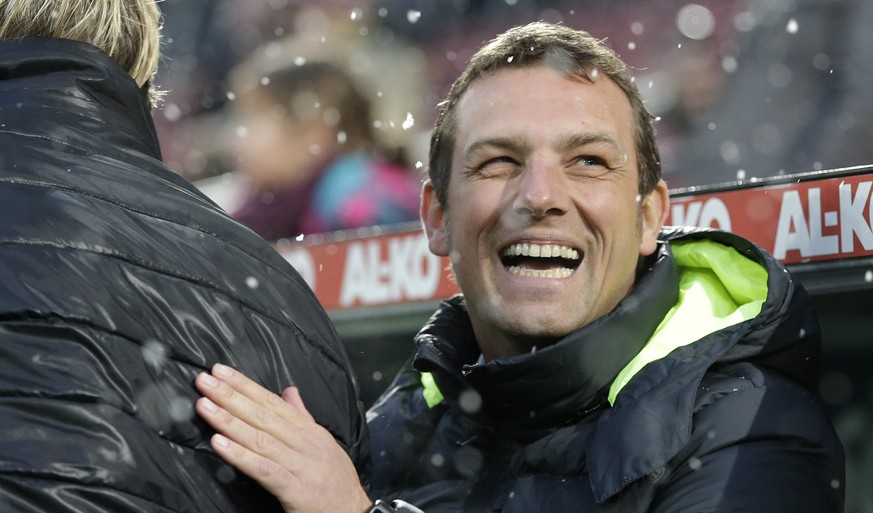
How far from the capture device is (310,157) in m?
3.59

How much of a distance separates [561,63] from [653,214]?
40cm

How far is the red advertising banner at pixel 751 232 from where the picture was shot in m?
2.46

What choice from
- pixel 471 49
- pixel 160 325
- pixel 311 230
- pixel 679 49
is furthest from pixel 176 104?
pixel 160 325

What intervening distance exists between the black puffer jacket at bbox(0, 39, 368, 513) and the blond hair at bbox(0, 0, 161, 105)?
2.4 inches

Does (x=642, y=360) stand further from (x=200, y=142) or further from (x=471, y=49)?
(x=200, y=142)

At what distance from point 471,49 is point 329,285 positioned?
84 centimetres

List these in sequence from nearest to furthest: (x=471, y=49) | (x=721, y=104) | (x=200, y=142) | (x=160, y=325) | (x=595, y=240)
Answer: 1. (x=160, y=325)
2. (x=595, y=240)
3. (x=721, y=104)
4. (x=471, y=49)
5. (x=200, y=142)

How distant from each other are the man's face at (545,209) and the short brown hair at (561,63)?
25 millimetres

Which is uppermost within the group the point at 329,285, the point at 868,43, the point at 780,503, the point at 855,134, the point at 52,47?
the point at 52,47

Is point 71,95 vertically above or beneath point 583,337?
above

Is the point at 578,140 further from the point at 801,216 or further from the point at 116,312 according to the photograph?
the point at 116,312

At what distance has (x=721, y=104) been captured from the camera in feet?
8.89

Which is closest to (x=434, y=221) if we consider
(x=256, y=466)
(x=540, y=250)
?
(x=540, y=250)

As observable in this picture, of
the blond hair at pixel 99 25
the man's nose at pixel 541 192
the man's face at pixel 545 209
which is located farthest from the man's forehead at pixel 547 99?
the blond hair at pixel 99 25
